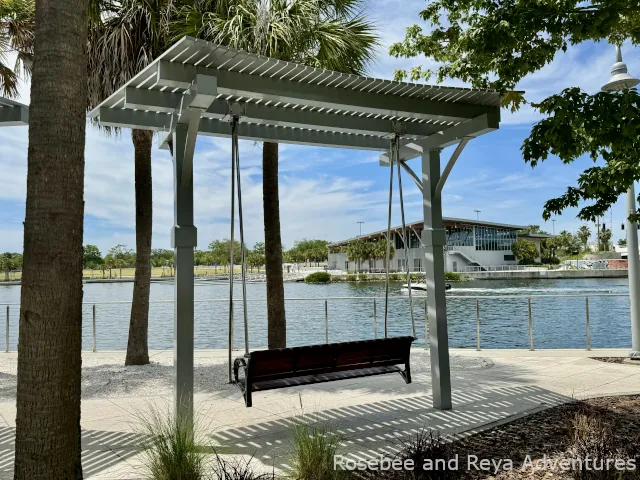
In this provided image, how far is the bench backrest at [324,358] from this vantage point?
15.1 ft

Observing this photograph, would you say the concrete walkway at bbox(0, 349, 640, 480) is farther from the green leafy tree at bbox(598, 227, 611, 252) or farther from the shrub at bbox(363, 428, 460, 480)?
the green leafy tree at bbox(598, 227, 611, 252)

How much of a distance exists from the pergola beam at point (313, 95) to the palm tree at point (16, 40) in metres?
6.55

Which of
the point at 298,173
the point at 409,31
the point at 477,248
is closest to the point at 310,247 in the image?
the point at 477,248

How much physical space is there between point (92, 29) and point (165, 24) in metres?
1.28

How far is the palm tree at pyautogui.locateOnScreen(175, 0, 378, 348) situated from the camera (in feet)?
24.7

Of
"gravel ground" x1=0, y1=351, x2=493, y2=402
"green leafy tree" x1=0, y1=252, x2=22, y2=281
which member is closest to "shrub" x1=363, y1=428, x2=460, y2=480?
"gravel ground" x1=0, y1=351, x2=493, y2=402

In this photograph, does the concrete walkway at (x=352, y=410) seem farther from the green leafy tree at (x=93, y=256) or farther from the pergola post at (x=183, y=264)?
the green leafy tree at (x=93, y=256)

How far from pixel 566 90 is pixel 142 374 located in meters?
6.82

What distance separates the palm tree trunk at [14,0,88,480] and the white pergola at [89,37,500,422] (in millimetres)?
1318

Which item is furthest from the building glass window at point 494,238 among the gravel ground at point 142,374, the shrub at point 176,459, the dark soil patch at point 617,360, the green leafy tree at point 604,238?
the shrub at point 176,459

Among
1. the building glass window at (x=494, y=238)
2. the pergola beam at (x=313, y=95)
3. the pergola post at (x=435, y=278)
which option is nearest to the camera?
the pergola beam at (x=313, y=95)

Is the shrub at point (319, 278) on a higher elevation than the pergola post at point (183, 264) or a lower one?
lower

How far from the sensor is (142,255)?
8.82 m

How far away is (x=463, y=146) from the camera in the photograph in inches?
213
